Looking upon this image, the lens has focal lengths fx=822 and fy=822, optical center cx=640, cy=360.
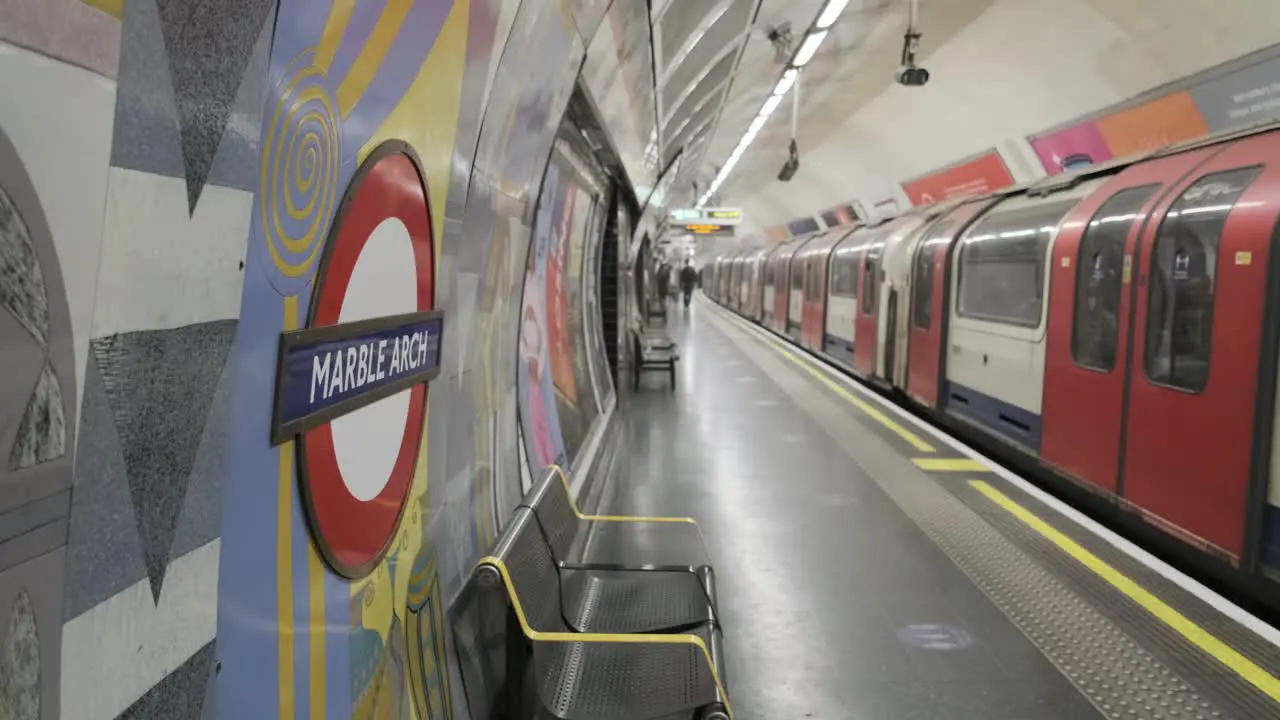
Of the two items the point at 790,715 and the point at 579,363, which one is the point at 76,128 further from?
the point at 579,363

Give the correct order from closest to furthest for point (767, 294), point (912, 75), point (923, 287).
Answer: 1. point (912, 75)
2. point (923, 287)
3. point (767, 294)

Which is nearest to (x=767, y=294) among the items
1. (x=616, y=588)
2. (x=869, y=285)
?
(x=869, y=285)

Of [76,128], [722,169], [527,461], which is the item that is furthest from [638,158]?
[722,169]

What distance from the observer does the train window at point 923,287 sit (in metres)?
8.68

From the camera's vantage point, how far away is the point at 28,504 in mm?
778

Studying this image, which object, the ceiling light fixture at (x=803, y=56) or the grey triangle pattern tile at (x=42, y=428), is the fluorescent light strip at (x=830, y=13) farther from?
the grey triangle pattern tile at (x=42, y=428)

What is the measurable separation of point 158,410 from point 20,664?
30 centimetres

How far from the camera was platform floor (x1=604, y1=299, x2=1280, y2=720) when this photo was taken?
3033 mm

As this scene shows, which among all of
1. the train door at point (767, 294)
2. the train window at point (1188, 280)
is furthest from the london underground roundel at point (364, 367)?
Answer: the train door at point (767, 294)

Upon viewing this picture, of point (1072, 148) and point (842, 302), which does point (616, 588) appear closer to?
point (1072, 148)

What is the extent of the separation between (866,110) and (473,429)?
1343 cm

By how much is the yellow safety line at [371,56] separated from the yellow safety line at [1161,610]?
142 inches

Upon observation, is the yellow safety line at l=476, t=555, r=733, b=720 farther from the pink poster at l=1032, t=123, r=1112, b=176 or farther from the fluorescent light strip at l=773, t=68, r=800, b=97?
the pink poster at l=1032, t=123, r=1112, b=176

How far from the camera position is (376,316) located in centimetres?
169
